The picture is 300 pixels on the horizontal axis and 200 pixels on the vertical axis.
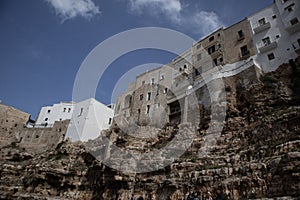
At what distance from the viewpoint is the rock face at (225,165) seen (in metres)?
13.1

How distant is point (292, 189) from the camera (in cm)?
1120

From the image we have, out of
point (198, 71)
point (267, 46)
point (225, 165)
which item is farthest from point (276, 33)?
point (225, 165)

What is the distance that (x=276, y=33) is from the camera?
29172 millimetres

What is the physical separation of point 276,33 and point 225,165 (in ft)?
75.6

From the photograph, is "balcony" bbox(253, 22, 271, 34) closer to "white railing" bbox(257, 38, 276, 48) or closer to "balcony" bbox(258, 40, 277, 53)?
"white railing" bbox(257, 38, 276, 48)

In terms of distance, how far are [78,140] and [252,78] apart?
1432 inches

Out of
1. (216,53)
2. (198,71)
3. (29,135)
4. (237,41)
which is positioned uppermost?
(237,41)

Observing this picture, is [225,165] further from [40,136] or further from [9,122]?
[9,122]

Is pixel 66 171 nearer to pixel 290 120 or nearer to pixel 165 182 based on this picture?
pixel 165 182

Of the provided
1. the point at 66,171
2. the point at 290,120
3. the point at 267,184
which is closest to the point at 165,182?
the point at 267,184

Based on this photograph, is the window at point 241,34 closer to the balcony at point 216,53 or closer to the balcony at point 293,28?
the balcony at point 216,53

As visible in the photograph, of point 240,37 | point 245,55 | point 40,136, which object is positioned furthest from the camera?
point 40,136

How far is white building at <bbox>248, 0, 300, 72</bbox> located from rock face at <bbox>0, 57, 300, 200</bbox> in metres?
2.28

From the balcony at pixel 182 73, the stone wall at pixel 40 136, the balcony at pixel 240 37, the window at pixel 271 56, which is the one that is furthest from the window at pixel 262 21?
the stone wall at pixel 40 136
